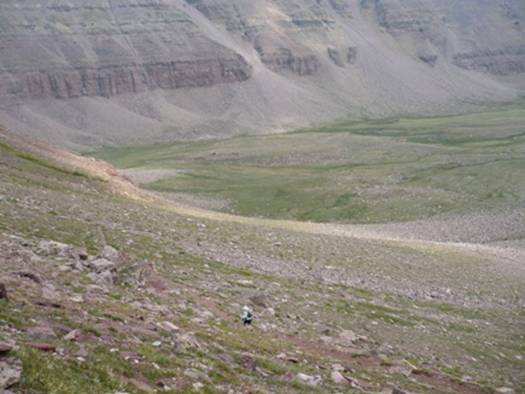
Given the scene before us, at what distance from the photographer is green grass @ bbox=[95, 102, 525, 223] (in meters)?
72.1

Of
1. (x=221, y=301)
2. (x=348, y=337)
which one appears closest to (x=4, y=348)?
(x=221, y=301)

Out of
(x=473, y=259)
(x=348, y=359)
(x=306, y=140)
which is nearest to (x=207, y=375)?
(x=348, y=359)

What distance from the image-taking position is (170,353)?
15.8 m

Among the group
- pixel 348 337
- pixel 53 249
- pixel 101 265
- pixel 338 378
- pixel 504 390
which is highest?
pixel 53 249

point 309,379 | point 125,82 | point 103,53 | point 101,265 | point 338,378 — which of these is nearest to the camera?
point 309,379

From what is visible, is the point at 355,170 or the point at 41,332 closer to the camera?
Answer: the point at 41,332

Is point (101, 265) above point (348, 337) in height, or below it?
above

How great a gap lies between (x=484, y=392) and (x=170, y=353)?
381 inches

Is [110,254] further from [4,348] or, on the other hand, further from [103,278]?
[4,348]

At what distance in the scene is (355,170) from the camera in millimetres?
92938

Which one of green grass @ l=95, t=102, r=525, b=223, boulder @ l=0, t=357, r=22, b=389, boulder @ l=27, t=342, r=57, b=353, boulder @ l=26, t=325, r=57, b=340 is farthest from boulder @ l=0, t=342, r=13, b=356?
green grass @ l=95, t=102, r=525, b=223

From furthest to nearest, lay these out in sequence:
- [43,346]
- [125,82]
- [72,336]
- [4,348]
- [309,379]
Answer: [125,82] → [309,379] → [72,336] → [43,346] → [4,348]

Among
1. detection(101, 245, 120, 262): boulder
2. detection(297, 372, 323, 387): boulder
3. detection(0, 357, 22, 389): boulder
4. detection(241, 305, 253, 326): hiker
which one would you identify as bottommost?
detection(241, 305, 253, 326): hiker

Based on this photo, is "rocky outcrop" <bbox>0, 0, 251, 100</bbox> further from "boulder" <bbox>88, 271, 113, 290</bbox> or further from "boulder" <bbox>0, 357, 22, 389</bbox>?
"boulder" <bbox>0, 357, 22, 389</bbox>
